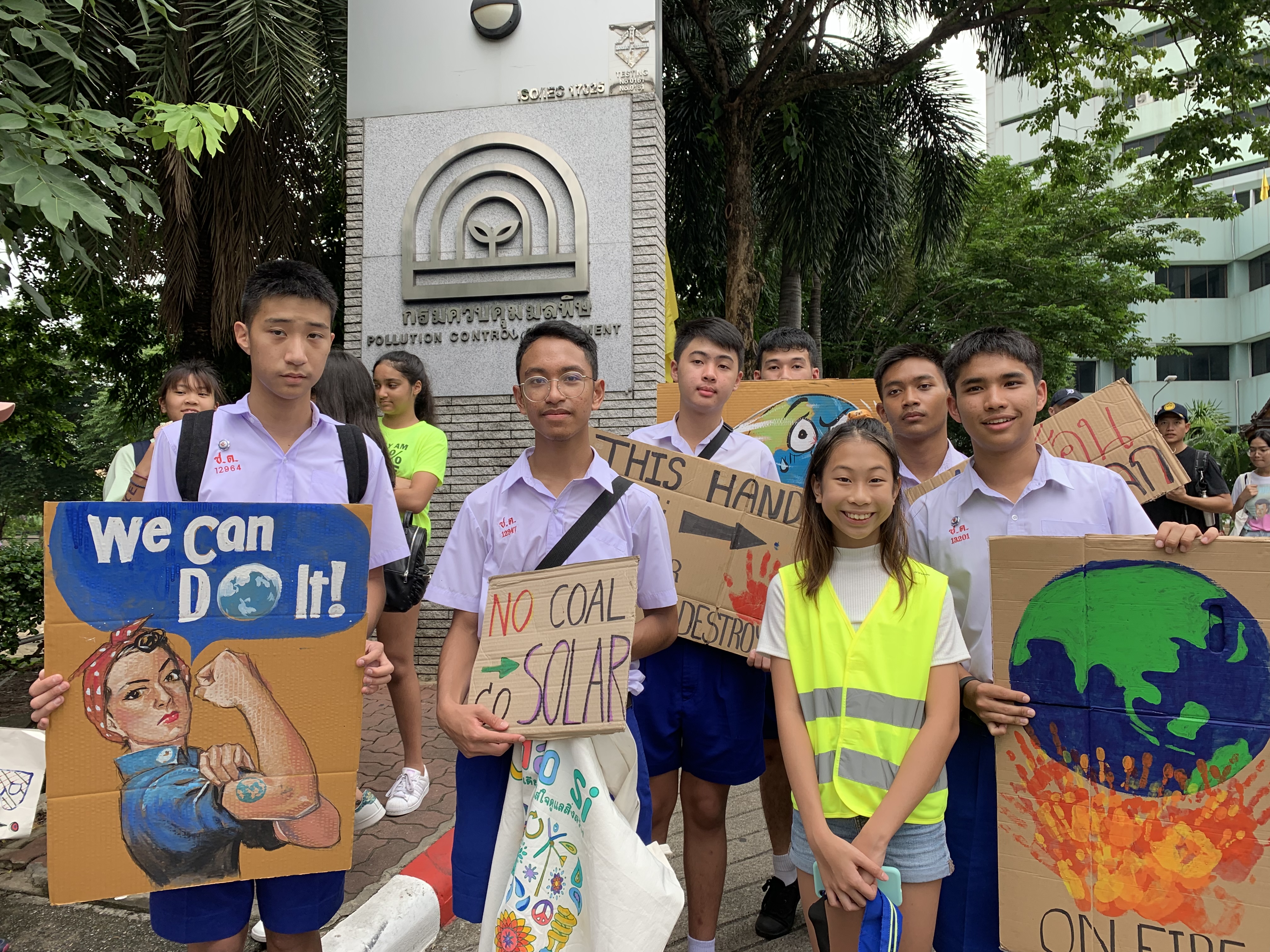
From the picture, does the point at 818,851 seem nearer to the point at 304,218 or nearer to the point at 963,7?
the point at 304,218

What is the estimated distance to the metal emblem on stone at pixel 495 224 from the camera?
6.86 metres

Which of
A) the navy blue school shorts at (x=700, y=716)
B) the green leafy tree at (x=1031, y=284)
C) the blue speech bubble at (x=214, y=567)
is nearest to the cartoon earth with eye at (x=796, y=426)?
the navy blue school shorts at (x=700, y=716)

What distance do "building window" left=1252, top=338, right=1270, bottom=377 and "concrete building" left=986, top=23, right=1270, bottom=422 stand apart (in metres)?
0.03

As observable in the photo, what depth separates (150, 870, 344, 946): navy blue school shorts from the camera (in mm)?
2002

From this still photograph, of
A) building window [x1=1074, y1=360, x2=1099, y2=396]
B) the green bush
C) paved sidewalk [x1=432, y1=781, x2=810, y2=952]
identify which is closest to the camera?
paved sidewalk [x1=432, y1=781, x2=810, y2=952]

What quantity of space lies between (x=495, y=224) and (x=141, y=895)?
16.6ft

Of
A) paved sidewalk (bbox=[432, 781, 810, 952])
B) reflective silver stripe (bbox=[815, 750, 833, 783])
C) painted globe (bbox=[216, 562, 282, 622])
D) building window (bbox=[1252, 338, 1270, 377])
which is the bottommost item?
paved sidewalk (bbox=[432, 781, 810, 952])

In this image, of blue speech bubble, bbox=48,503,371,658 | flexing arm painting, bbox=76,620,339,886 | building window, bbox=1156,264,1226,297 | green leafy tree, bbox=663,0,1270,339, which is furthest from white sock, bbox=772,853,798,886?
building window, bbox=1156,264,1226,297

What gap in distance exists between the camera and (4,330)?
12.2 m

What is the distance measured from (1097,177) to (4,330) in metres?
14.7

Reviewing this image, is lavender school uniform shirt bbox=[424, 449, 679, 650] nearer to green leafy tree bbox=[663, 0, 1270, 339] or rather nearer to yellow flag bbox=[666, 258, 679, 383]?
yellow flag bbox=[666, 258, 679, 383]

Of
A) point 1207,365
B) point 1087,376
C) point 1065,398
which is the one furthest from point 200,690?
point 1207,365

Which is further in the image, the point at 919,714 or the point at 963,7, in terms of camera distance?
the point at 963,7

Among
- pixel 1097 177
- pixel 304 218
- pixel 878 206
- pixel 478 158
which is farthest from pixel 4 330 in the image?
pixel 1097 177
